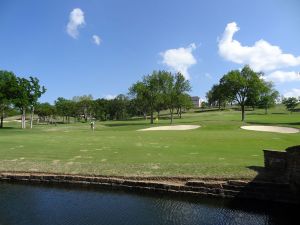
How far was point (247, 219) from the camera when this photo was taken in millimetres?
14336

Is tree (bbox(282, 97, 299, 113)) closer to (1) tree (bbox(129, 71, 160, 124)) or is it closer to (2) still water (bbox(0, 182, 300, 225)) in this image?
(1) tree (bbox(129, 71, 160, 124))

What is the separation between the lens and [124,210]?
15.4 m

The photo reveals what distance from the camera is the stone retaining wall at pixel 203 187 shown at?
16.9 meters

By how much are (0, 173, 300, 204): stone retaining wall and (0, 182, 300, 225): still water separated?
70cm

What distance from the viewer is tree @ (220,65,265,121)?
69125mm

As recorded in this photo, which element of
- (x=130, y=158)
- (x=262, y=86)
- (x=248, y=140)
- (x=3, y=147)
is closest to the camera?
(x=130, y=158)

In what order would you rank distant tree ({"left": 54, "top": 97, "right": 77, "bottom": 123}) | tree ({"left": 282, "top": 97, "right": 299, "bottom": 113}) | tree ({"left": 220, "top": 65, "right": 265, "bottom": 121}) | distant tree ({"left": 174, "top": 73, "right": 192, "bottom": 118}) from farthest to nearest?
distant tree ({"left": 54, "top": 97, "right": 77, "bottom": 123}) < tree ({"left": 282, "top": 97, "right": 299, "bottom": 113}) < distant tree ({"left": 174, "top": 73, "right": 192, "bottom": 118}) < tree ({"left": 220, "top": 65, "right": 265, "bottom": 121})

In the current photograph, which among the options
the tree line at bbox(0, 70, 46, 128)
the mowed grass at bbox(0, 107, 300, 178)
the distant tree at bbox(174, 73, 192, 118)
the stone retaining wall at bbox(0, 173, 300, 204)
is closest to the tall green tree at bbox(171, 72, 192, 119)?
the distant tree at bbox(174, 73, 192, 118)

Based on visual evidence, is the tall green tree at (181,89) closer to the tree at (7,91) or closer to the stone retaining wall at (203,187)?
the tree at (7,91)

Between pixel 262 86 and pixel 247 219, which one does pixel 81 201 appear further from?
pixel 262 86

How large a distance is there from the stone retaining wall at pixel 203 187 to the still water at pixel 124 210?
2.31 feet

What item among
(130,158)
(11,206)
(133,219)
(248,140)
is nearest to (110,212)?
(133,219)

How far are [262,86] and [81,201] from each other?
60055mm

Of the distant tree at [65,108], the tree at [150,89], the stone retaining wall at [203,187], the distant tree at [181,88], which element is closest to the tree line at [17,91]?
the tree at [150,89]
